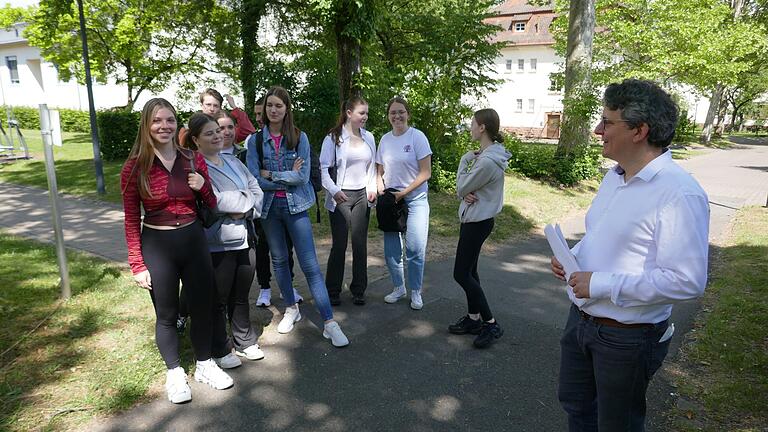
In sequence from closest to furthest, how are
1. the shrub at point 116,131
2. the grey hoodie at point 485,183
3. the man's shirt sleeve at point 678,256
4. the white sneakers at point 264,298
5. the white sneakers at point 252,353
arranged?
the man's shirt sleeve at point 678,256, the white sneakers at point 252,353, the grey hoodie at point 485,183, the white sneakers at point 264,298, the shrub at point 116,131

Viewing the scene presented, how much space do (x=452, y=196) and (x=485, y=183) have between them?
6675 mm

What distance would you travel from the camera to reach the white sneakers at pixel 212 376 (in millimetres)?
3568

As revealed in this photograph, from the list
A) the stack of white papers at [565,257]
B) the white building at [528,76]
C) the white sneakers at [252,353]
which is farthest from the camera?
the white building at [528,76]

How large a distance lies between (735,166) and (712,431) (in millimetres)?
21753

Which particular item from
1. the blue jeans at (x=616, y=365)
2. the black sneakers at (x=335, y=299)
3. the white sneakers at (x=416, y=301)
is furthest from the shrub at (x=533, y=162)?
the blue jeans at (x=616, y=365)

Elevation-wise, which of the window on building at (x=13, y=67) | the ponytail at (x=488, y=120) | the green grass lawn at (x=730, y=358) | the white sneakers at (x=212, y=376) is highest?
the window on building at (x=13, y=67)

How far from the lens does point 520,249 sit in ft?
24.6

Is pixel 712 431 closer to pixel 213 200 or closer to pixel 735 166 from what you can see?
pixel 213 200

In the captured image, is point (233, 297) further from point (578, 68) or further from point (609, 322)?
point (578, 68)

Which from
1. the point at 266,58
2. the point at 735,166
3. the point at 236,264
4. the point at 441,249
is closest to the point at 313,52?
the point at 266,58

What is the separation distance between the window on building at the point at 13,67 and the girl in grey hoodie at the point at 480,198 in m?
46.9

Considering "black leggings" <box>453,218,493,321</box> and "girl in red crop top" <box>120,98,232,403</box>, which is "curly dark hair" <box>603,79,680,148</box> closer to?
"black leggings" <box>453,218,493,321</box>

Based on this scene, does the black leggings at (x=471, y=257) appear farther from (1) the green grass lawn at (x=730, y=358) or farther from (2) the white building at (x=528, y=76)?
(2) the white building at (x=528, y=76)

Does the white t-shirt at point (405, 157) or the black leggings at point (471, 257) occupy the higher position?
the white t-shirt at point (405, 157)
